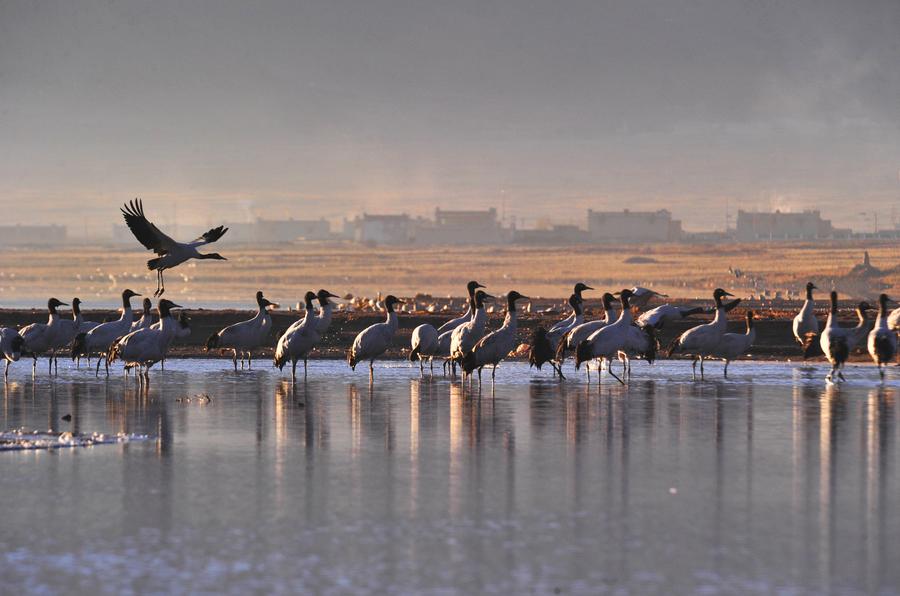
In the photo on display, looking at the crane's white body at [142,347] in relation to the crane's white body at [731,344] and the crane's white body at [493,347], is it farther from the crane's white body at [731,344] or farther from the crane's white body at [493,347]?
the crane's white body at [731,344]

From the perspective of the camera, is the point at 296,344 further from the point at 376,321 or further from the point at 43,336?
the point at 376,321

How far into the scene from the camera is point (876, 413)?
19984mm

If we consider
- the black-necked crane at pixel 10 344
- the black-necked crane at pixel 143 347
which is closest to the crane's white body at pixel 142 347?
the black-necked crane at pixel 143 347

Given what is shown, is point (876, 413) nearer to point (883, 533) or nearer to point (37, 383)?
point (883, 533)

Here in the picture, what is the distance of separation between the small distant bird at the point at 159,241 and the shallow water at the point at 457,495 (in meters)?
6.51

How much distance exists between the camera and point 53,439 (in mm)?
16859

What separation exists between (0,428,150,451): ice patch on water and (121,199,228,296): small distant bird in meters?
10.4

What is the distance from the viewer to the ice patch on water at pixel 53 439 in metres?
16.2

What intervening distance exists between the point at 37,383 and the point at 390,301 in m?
8.06

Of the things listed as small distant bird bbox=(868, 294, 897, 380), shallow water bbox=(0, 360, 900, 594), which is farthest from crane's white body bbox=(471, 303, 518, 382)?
small distant bird bbox=(868, 294, 897, 380)

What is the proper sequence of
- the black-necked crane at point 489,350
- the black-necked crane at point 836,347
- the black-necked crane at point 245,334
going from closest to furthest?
the black-necked crane at point 489,350 < the black-necked crane at point 836,347 < the black-necked crane at point 245,334

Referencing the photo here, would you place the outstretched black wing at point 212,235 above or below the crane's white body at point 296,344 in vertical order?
above

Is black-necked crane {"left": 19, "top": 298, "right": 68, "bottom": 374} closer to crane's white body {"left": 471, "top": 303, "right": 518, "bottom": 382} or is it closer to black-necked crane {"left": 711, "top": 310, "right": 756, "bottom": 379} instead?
crane's white body {"left": 471, "top": 303, "right": 518, "bottom": 382}

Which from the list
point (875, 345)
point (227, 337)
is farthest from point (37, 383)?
point (875, 345)
